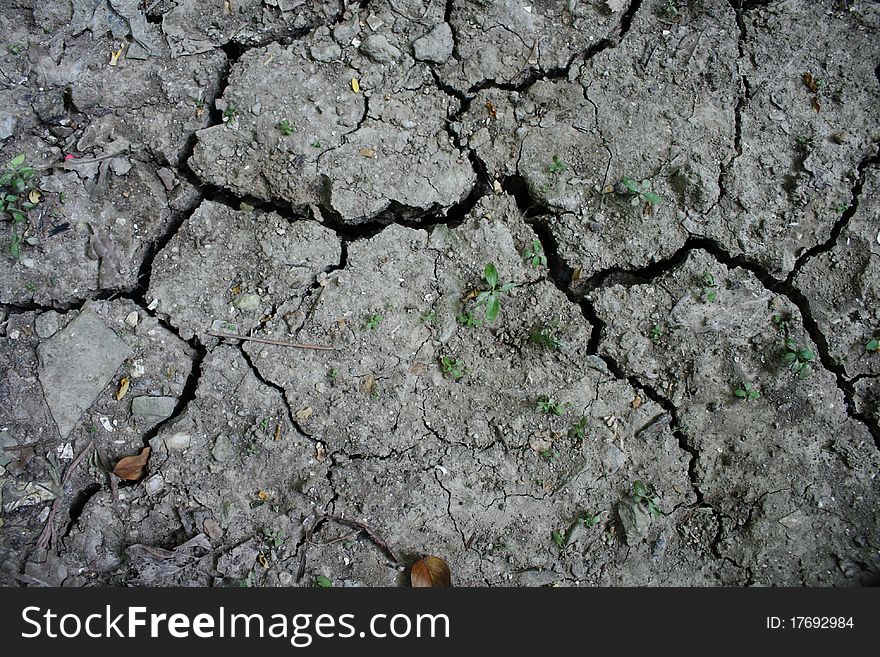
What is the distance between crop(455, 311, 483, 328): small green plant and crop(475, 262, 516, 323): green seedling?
0.13 feet

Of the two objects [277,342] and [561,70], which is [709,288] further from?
[277,342]

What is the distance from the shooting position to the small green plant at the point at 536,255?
289cm

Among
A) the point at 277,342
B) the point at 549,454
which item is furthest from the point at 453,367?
the point at 277,342

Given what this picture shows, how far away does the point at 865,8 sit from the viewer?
309 cm

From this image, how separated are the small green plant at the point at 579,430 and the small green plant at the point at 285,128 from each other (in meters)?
1.67

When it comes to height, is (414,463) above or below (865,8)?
below

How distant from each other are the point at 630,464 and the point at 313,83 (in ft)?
6.73

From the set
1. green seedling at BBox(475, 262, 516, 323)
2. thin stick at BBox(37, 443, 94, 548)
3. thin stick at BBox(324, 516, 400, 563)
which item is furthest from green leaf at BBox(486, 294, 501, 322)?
thin stick at BBox(37, 443, 94, 548)

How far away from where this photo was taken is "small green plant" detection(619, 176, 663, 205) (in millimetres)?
2908

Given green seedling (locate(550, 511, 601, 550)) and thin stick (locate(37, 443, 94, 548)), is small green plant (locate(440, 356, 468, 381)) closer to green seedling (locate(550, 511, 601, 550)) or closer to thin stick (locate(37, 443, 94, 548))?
green seedling (locate(550, 511, 601, 550))

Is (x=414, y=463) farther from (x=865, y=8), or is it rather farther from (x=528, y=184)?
(x=865, y=8)

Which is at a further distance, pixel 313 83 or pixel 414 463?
pixel 313 83

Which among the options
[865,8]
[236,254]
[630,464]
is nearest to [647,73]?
[865,8]

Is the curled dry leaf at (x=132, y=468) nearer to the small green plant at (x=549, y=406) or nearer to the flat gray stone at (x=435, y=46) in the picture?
the small green plant at (x=549, y=406)
